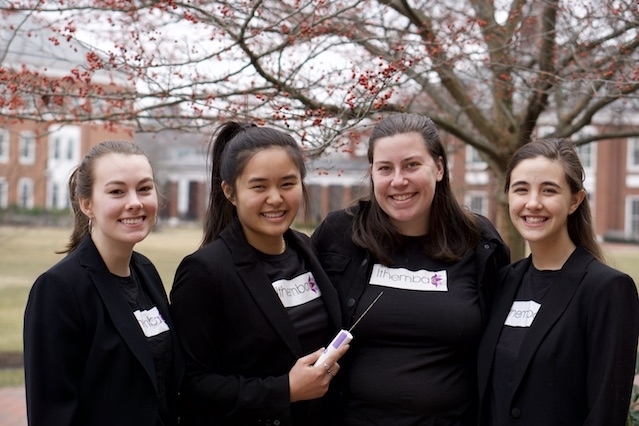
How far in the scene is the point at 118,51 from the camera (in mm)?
4695

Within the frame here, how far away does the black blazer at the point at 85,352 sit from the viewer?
256 centimetres

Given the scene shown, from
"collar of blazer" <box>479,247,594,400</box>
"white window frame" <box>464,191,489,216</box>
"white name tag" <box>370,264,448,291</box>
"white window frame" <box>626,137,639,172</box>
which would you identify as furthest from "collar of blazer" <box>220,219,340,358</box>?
"white window frame" <box>626,137,639,172</box>

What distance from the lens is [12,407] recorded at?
8031 mm

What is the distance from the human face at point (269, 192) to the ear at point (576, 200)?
1.08m

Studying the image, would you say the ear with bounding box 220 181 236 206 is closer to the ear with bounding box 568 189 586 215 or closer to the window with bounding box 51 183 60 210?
the ear with bounding box 568 189 586 215

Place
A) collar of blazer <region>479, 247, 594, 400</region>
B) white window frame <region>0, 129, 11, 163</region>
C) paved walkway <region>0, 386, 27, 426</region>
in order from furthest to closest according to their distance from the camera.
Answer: white window frame <region>0, 129, 11, 163</region> → paved walkway <region>0, 386, 27, 426</region> → collar of blazer <region>479, 247, 594, 400</region>

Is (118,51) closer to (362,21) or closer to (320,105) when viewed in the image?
(320,105)

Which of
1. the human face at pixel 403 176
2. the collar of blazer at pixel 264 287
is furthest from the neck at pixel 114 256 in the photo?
the human face at pixel 403 176

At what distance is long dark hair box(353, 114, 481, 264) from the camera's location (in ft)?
10.8

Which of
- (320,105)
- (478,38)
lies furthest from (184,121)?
(478,38)

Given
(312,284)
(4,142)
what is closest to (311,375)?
(312,284)

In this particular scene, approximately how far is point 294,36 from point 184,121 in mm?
1626

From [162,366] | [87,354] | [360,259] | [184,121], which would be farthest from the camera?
[184,121]

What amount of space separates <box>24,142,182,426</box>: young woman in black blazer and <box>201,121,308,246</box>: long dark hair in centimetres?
32
